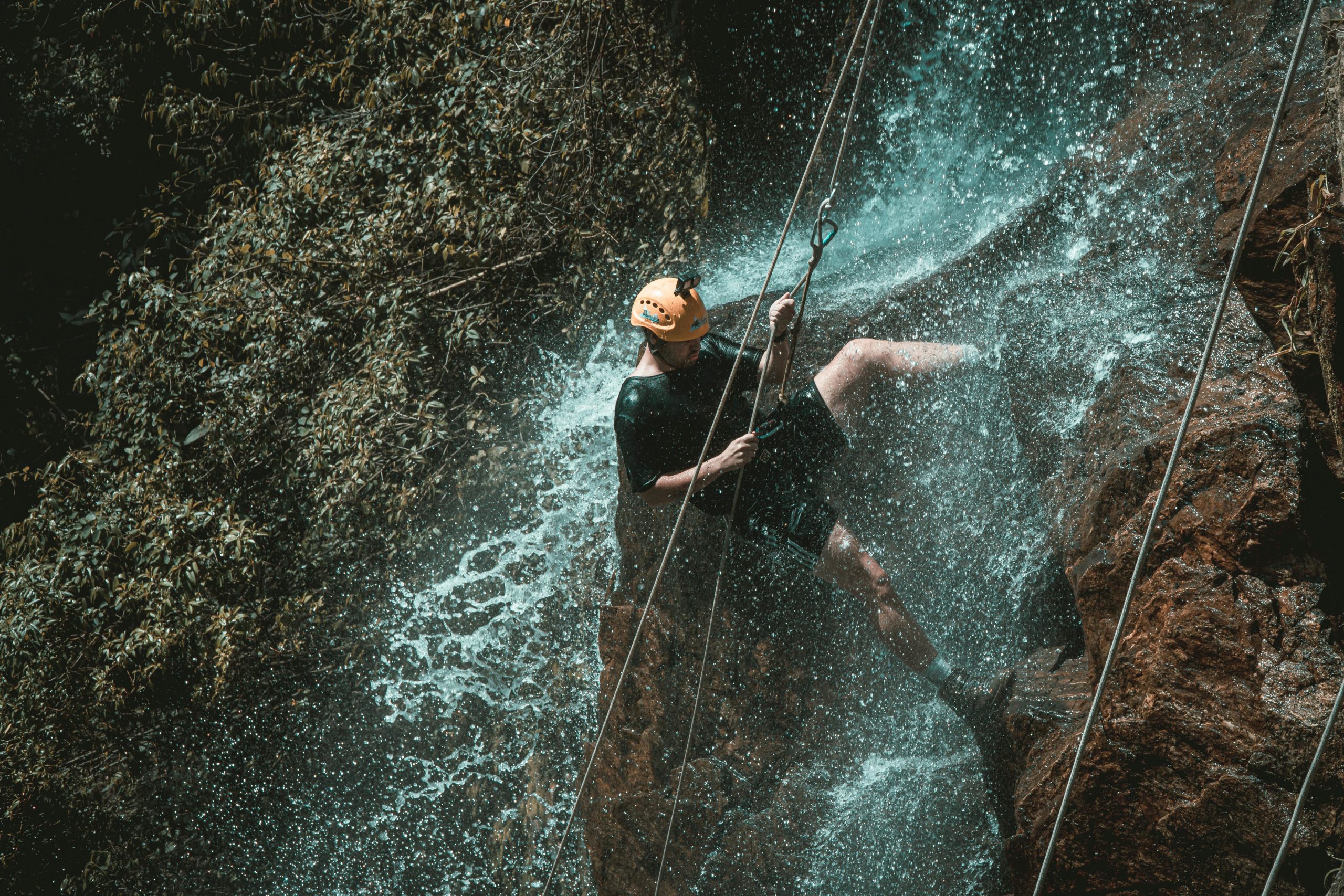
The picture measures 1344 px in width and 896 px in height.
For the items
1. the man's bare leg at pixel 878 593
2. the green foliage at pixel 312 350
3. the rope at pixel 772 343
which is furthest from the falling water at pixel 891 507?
the rope at pixel 772 343

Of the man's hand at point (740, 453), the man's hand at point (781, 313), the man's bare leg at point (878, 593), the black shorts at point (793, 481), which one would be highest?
the man's hand at point (781, 313)

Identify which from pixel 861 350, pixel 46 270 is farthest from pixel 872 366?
pixel 46 270

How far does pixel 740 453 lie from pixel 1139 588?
155cm

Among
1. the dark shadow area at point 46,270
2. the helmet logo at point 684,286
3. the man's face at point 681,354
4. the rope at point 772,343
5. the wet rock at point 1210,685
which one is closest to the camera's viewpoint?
the wet rock at point 1210,685

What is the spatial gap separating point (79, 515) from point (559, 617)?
14.0 feet

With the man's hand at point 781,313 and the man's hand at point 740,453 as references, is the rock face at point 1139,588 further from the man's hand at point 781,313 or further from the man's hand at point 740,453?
the man's hand at point 781,313

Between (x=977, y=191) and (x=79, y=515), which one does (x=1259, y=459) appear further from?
(x=79, y=515)

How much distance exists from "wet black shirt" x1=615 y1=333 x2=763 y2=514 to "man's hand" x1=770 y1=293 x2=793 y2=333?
0.34 metres

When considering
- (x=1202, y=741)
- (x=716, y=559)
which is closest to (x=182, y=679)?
(x=716, y=559)

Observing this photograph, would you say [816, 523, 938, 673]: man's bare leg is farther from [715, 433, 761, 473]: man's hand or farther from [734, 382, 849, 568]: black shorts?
[715, 433, 761, 473]: man's hand

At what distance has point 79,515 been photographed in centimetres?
725

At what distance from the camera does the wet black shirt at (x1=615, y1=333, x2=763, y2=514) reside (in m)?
4.04

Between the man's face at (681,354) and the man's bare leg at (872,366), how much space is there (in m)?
0.63

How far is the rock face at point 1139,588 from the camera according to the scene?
296cm
